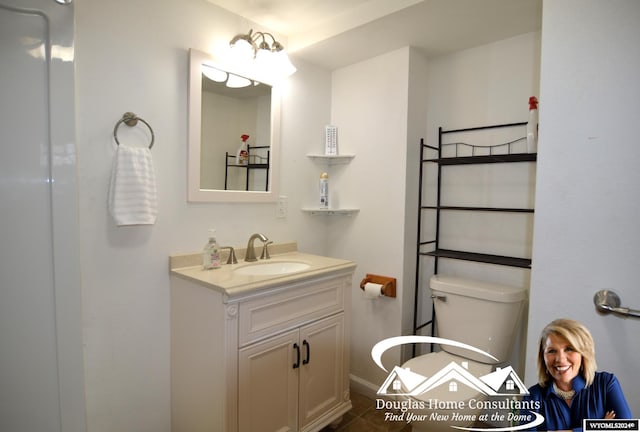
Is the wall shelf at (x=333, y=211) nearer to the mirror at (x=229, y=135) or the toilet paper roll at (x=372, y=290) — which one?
the mirror at (x=229, y=135)

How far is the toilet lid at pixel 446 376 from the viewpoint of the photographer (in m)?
1.28

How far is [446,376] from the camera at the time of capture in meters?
1.48

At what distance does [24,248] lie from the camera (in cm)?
122

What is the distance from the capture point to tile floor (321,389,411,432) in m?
1.76

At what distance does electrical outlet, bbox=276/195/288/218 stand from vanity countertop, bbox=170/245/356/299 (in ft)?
0.95

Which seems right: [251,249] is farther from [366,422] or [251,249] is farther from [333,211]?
[366,422]

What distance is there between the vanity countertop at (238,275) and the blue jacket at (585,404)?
1.01m

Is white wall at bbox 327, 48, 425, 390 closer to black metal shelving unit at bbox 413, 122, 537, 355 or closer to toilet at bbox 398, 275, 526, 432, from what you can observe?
black metal shelving unit at bbox 413, 122, 537, 355

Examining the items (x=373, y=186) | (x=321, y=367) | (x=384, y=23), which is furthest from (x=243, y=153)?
(x=321, y=367)

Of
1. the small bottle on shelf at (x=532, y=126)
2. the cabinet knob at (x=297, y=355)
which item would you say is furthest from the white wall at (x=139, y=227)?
the small bottle on shelf at (x=532, y=126)

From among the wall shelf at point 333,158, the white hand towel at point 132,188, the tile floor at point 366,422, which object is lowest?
the tile floor at point 366,422

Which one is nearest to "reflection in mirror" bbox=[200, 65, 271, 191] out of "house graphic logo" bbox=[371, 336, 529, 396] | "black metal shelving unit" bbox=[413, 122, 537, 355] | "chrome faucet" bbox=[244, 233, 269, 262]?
"chrome faucet" bbox=[244, 233, 269, 262]

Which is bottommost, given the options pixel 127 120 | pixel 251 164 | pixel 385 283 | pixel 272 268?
pixel 385 283

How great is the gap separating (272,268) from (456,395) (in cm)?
104
